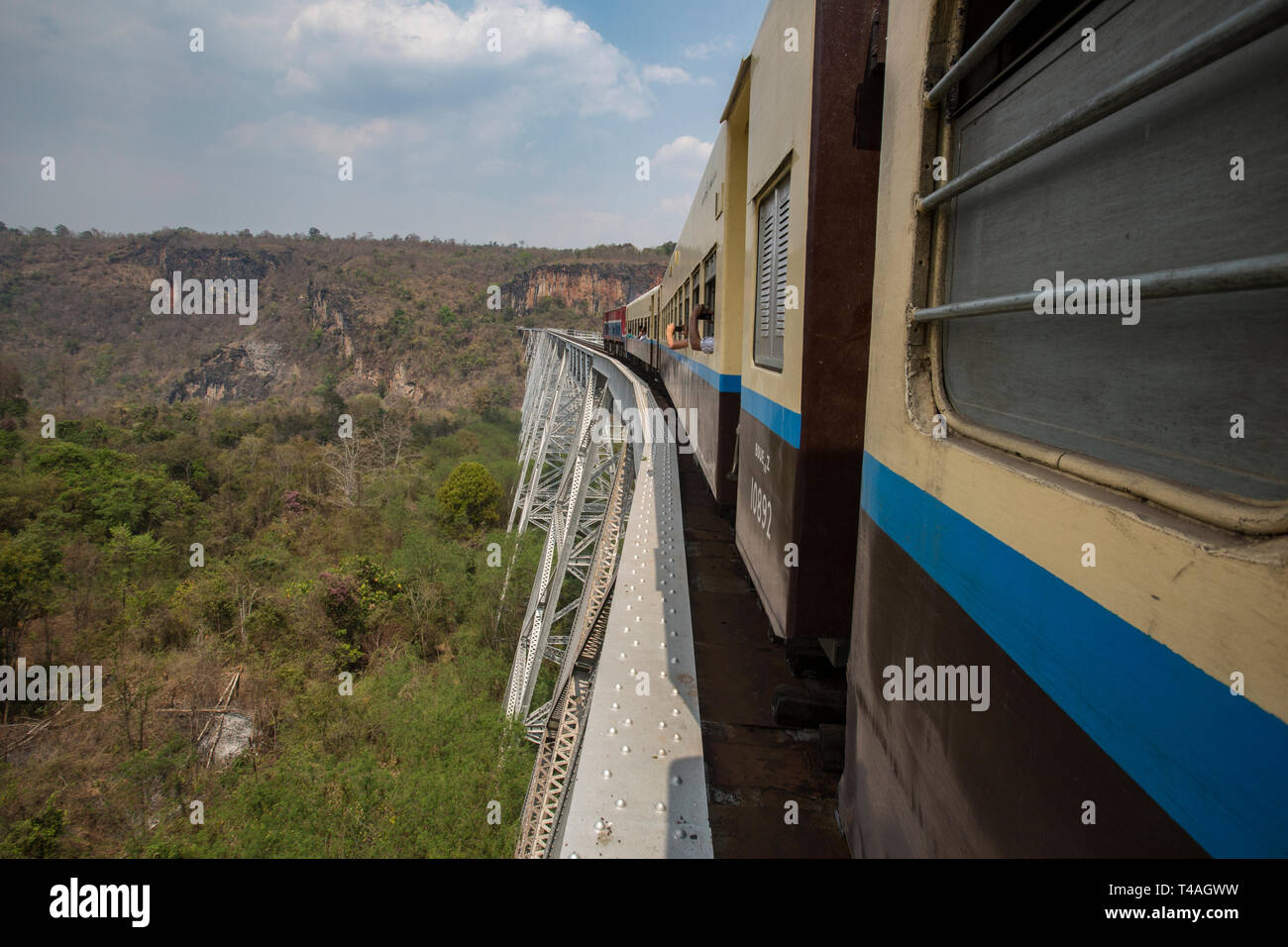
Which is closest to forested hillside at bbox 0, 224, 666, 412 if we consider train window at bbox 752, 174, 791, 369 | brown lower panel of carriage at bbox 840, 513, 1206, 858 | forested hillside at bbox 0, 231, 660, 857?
forested hillside at bbox 0, 231, 660, 857

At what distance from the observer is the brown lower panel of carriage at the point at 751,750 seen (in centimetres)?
183

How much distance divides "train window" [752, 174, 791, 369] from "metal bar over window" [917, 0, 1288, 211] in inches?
55.1

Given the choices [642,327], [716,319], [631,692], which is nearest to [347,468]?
[642,327]

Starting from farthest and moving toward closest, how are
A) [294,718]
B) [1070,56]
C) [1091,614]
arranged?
1. [294,718]
2. [1070,56]
3. [1091,614]

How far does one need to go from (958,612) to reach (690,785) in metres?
1.25

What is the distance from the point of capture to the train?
610 millimetres

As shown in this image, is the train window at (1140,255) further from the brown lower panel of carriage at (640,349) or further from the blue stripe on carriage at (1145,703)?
the brown lower panel of carriage at (640,349)

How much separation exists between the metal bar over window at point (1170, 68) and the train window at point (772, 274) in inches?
55.1

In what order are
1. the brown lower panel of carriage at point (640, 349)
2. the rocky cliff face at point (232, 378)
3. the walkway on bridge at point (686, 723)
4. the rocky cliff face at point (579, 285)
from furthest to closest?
the rocky cliff face at point (579, 285) < the rocky cliff face at point (232, 378) < the brown lower panel of carriage at point (640, 349) < the walkway on bridge at point (686, 723)

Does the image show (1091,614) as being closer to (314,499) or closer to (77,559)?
(77,559)

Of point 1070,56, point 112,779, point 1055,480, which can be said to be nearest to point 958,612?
point 1055,480

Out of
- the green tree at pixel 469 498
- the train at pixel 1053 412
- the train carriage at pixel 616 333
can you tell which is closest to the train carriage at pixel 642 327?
the train carriage at pixel 616 333
